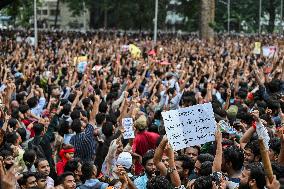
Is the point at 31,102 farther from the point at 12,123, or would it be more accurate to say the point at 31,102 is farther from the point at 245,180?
the point at 245,180

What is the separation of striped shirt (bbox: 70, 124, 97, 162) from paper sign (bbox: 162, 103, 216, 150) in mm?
1716

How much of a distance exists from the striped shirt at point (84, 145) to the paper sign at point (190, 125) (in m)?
1.72

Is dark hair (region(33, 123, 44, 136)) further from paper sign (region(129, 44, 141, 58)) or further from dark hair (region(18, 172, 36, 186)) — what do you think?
paper sign (region(129, 44, 141, 58))

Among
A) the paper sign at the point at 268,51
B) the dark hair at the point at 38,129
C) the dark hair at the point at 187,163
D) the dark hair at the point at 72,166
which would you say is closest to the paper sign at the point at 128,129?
the dark hair at the point at 38,129

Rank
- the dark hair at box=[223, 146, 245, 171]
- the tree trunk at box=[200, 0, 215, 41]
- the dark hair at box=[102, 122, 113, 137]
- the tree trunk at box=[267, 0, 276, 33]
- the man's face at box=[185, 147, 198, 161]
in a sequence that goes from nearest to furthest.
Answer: the dark hair at box=[223, 146, 245, 171], the man's face at box=[185, 147, 198, 161], the dark hair at box=[102, 122, 113, 137], the tree trunk at box=[200, 0, 215, 41], the tree trunk at box=[267, 0, 276, 33]

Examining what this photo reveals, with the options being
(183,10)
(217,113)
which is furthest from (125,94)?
(183,10)

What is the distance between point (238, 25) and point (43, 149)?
52176 mm

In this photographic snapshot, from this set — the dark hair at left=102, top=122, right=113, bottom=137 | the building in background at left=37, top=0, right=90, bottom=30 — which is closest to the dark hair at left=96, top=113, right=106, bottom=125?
the dark hair at left=102, top=122, right=113, bottom=137

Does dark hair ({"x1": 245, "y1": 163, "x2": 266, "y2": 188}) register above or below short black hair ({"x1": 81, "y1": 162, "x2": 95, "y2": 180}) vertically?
above

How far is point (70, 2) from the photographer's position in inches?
2071

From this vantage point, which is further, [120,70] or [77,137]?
[120,70]

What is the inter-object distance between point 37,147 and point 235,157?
9.23ft

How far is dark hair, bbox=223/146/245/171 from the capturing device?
6138mm

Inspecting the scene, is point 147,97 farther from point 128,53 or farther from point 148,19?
point 148,19
